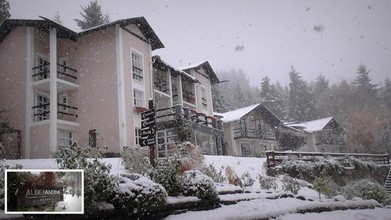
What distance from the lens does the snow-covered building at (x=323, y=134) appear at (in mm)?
20688

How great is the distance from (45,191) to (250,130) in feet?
89.7

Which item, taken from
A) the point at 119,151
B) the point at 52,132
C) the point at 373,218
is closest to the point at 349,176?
the point at 373,218

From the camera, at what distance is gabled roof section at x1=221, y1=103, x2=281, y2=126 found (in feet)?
85.8

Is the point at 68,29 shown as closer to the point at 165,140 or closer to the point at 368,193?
the point at 165,140

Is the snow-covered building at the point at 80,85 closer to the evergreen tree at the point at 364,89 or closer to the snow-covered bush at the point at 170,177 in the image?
the snow-covered bush at the point at 170,177

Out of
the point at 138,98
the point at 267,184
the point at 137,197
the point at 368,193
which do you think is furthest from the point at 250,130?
the point at 137,197

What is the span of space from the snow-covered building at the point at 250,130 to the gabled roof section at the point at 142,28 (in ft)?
37.4

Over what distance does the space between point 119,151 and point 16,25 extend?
6673mm

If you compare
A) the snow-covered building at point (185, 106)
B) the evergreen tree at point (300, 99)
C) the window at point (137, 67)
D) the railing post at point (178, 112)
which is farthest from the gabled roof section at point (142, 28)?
the evergreen tree at point (300, 99)

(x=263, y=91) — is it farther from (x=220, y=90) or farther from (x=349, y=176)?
(x=349, y=176)

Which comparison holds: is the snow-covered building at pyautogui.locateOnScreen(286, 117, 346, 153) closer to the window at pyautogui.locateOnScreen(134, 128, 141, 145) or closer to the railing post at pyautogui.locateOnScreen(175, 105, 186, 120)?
the railing post at pyautogui.locateOnScreen(175, 105, 186, 120)

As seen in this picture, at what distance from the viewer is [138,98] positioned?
50.1 feet

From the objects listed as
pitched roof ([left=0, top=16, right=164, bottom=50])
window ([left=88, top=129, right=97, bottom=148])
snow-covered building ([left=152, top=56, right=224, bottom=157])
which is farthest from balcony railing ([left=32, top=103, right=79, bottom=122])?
snow-covered building ([left=152, top=56, right=224, bottom=157])

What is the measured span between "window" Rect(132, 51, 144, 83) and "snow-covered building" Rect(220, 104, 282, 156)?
477 inches
